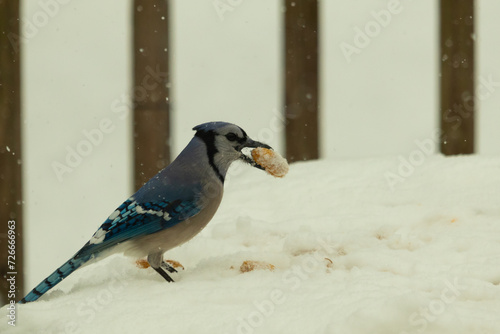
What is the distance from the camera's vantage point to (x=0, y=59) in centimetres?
359

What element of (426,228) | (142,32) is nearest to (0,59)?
(142,32)

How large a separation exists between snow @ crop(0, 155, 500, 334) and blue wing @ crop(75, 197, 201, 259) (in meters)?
0.16

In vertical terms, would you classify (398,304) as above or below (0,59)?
below

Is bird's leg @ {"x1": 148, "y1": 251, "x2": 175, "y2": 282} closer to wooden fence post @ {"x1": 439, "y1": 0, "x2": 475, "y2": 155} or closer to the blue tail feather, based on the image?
the blue tail feather

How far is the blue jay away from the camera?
8.63ft

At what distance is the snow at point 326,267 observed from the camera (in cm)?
199

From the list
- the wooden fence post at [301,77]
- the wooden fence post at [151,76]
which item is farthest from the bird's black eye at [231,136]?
the wooden fence post at [301,77]

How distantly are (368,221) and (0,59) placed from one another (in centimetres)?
213

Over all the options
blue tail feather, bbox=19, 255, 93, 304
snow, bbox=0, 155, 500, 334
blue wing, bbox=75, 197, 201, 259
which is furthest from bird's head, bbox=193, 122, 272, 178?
blue tail feather, bbox=19, 255, 93, 304

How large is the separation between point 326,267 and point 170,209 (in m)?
0.66

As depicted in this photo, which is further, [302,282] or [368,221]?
[368,221]

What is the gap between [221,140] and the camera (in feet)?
9.12

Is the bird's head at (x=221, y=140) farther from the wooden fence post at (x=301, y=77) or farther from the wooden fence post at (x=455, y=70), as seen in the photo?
the wooden fence post at (x=455, y=70)

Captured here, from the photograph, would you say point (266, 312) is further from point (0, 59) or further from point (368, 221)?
point (0, 59)
